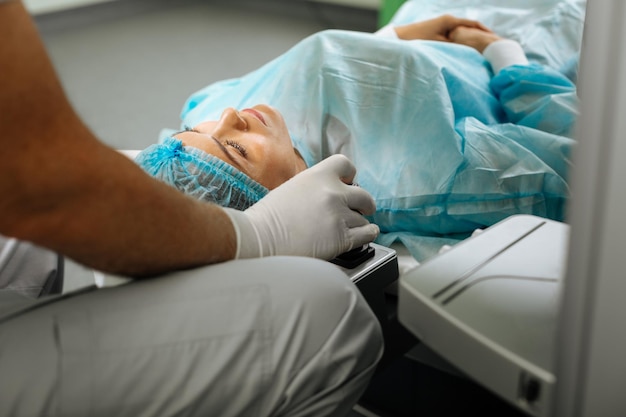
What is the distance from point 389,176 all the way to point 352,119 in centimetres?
16

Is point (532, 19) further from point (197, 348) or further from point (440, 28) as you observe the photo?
point (197, 348)

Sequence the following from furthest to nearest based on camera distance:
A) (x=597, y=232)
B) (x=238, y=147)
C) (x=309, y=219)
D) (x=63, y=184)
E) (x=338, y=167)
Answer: (x=238, y=147) < (x=338, y=167) < (x=309, y=219) < (x=63, y=184) < (x=597, y=232)

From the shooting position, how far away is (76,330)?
75 centimetres

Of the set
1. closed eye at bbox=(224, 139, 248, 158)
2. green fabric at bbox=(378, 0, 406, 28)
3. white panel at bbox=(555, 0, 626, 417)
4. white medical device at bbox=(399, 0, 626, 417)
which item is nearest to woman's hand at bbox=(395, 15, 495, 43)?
green fabric at bbox=(378, 0, 406, 28)

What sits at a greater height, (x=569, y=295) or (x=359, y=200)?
(x=569, y=295)

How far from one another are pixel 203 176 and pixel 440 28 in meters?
0.98

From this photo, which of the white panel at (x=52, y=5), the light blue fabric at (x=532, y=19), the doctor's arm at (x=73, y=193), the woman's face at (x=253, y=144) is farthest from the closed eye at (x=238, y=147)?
the white panel at (x=52, y=5)

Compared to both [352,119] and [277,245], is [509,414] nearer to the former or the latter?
[277,245]

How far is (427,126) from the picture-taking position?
127cm

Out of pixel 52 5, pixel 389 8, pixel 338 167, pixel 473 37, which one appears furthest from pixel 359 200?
pixel 52 5

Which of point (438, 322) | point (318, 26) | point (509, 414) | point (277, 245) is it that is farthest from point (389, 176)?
point (318, 26)

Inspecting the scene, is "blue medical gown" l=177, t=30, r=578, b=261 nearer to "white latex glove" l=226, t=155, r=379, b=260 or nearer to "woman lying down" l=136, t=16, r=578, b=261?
"woman lying down" l=136, t=16, r=578, b=261

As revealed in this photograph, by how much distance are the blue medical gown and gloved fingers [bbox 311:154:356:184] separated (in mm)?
111

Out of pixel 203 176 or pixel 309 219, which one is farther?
pixel 203 176
